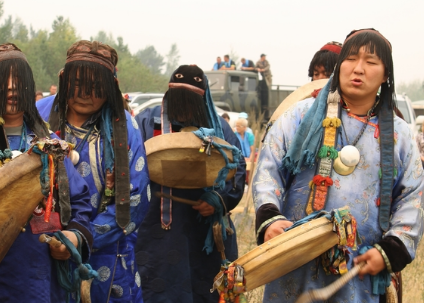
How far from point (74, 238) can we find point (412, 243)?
5.28 feet

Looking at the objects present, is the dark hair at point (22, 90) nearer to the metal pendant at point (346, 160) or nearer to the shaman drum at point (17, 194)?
the shaman drum at point (17, 194)

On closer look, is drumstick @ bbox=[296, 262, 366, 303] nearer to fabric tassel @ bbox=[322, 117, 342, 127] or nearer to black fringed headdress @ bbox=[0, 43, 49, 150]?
fabric tassel @ bbox=[322, 117, 342, 127]

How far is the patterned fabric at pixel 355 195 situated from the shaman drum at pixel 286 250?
1.05ft

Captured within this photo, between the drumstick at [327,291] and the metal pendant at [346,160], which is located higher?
the metal pendant at [346,160]

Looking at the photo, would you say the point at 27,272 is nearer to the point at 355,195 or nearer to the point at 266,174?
the point at 266,174

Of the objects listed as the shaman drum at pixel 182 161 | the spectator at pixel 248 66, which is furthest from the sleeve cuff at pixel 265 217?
the spectator at pixel 248 66

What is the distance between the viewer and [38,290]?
118 inches

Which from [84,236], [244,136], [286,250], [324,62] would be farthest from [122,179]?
[244,136]

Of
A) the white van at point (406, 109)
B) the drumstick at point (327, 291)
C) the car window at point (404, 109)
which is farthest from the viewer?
the car window at point (404, 109)

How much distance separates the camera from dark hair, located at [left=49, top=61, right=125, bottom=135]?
12.2 feet

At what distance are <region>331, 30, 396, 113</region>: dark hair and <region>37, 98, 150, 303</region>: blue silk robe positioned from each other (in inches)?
46.1

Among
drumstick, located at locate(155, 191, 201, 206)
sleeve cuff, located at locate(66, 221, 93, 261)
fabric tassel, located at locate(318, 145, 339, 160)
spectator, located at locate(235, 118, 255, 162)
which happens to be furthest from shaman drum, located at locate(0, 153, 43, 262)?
spectator, located at locate(235, 118, 255, 162)

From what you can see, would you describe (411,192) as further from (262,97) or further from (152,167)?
(262,97)

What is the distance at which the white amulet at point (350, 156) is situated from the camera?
3393 millimetres
